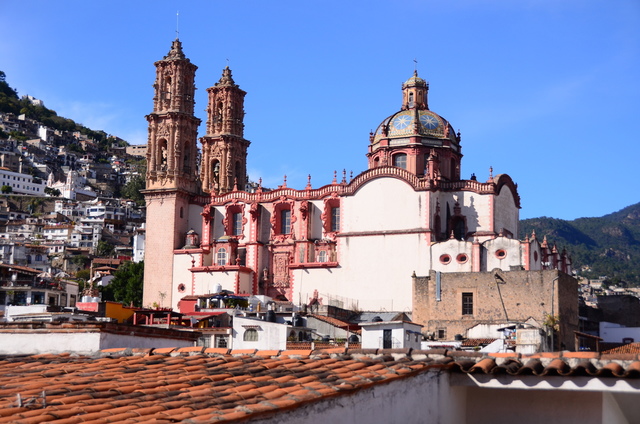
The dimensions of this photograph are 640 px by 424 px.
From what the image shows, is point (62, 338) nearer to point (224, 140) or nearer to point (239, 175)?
point (224, 140)

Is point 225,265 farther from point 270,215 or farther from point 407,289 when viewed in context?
point 407,289

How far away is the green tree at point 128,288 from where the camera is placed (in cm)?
7850

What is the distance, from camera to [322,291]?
6381cm

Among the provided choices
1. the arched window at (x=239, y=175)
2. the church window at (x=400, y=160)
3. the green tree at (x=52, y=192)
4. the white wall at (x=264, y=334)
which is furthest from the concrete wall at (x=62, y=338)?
the green tree at (x=52, y=192)

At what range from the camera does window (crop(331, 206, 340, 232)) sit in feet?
219

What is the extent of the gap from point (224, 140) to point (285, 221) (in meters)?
10.8

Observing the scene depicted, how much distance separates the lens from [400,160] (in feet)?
225

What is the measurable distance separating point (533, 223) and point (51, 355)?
184 m

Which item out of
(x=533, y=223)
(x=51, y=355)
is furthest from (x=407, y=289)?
(x=533, y=223)

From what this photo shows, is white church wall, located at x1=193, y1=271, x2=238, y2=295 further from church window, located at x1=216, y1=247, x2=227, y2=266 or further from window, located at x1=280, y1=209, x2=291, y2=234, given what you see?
window, located at x1=280, y1=209, x2=291, y2=234

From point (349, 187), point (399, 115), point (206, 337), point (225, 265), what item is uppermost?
point (399, 115)

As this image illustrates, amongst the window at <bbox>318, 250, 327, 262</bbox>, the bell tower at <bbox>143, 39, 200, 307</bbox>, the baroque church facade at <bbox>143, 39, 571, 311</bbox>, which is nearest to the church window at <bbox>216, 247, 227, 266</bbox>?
the baroque church facade at <bbox>143, 39, 571, 311</bbox>

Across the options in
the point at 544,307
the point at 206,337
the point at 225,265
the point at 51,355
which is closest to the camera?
the point at 51,355

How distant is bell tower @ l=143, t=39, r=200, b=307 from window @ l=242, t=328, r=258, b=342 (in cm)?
2618
